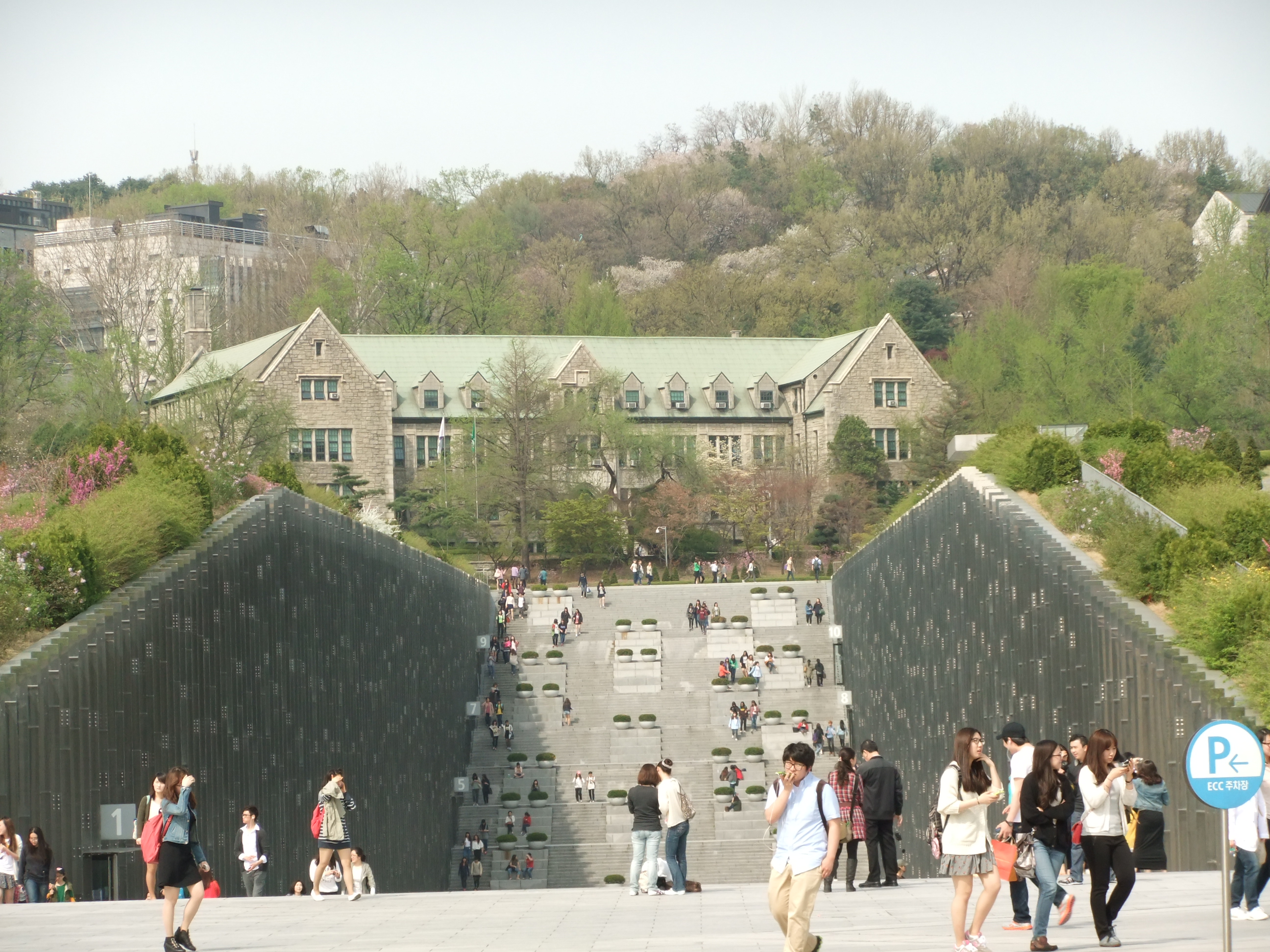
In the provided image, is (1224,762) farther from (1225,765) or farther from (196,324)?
(196,324)

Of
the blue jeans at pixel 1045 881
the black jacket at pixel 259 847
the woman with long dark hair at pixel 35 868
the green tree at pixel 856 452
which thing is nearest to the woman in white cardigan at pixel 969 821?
the blue jeans at pixel 1045 881

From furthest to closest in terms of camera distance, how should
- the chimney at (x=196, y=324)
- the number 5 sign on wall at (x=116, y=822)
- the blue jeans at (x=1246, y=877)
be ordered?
1. the chimney at (x=196, y=324)
2. the number 5 sign on wall at (x=116, y=822)
3. the blue jeans at (x=1246, y=877)

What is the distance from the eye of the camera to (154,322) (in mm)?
133250

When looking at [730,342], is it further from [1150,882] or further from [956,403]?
[1150,882]

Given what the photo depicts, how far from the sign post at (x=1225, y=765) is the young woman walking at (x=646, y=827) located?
10.2 m

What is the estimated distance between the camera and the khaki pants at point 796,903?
12.1 meters

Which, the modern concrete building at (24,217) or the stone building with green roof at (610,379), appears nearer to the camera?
the stone building with green roof at (610,379)

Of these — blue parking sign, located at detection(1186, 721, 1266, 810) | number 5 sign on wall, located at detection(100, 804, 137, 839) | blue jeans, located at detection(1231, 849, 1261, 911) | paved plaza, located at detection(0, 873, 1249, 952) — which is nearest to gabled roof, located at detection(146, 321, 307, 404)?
number 5 sign on wall, located at detection(100, 804, 137, 839)

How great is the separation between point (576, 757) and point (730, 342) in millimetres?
58344

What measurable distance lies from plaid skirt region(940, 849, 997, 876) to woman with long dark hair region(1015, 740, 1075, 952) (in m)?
0.48

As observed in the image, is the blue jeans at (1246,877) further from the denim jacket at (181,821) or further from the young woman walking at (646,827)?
the denim jacket at (181,821)

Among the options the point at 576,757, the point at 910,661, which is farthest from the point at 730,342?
the point at 910,661

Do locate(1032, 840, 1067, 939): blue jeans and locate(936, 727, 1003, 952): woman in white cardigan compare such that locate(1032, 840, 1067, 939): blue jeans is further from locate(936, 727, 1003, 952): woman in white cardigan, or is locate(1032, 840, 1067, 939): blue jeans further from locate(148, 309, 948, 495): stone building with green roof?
locate(148, 309, 948, 495): stone building with green roof

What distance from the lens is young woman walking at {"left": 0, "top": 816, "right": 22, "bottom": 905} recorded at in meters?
20.6
